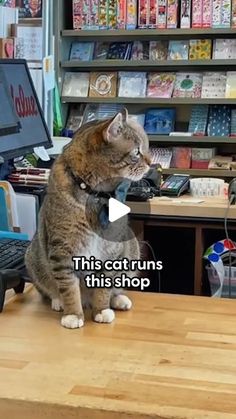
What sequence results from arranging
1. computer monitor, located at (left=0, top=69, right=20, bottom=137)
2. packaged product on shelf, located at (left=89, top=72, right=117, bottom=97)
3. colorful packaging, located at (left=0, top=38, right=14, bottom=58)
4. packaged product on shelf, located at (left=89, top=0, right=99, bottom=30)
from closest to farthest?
computer monitor, located at (left=0, top=69, right=20, bottom=137) < colorful packaging, located at (left=0, top=38, right=14, bottom=58) < packaged product on shelf, located at (left=89, top=0, right=99, bottom=30) < packaged product on shelf, located at (left=89, top=72, right=117, bottom=97)

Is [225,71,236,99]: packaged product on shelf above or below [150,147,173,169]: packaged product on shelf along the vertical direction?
above

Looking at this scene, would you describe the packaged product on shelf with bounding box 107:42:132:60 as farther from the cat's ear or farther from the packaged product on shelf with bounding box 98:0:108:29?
the cat's ear

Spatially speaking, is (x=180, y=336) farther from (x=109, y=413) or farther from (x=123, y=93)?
(x=123, y=93)

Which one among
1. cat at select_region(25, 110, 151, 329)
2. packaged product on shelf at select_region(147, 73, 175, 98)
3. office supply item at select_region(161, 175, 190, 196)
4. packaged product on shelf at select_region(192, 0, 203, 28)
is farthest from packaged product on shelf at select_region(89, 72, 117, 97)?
cat at select_region(25, 110, 151, 329)

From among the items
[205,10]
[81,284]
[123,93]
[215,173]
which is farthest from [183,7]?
[81,284]

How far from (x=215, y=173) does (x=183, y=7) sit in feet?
3.85

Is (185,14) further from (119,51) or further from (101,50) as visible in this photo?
(101,50)

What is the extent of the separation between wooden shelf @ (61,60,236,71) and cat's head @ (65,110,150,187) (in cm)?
333

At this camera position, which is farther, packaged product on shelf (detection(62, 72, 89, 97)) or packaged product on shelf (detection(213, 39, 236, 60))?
packaged product on shelf (detection(62, 72, 89, 97))

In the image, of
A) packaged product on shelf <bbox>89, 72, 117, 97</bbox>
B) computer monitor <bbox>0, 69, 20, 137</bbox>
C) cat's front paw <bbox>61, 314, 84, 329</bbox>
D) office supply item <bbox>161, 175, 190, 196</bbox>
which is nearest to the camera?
cat's front paw <bbox>61, 314, 84, 329</bbox>

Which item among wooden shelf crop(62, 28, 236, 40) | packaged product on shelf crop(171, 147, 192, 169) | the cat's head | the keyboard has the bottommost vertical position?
packaged product on shelf crop(171, 147, 192, 169)

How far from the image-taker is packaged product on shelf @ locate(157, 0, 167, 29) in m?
4.70

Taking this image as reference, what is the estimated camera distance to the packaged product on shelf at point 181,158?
4.84 metres

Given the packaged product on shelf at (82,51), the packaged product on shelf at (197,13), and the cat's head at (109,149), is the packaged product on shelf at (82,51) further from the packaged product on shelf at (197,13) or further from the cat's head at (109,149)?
the cat's head at (109,149)
